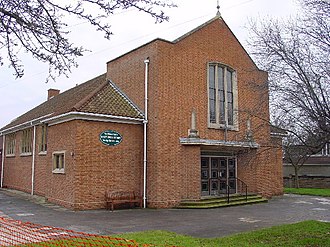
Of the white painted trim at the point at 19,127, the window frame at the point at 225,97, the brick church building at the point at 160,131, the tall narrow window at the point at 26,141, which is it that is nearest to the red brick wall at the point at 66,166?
the brick church building at the point at 160,131

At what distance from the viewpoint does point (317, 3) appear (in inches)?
357

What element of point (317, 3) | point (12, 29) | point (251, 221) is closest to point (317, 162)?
point (251, 221)

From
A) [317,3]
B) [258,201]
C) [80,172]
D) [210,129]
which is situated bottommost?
[258,201]

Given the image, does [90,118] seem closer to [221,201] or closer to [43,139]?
[43,139]

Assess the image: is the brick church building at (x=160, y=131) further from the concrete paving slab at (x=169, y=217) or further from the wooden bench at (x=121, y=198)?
the concrete paving slab at (x=169, y=217)

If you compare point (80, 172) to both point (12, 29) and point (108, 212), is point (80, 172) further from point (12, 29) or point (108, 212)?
point (12, 29)

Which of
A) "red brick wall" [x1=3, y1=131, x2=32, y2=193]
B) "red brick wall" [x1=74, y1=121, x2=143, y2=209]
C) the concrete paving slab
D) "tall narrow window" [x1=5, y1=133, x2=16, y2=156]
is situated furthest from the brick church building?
"tall narrow window" [x1=5, y1=133, x2=16, y2=156]

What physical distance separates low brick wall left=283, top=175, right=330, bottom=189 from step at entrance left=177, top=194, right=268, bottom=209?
55.2ft

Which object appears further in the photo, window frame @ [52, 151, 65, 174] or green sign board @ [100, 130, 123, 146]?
window frame @ [52, 151, 65, 174]

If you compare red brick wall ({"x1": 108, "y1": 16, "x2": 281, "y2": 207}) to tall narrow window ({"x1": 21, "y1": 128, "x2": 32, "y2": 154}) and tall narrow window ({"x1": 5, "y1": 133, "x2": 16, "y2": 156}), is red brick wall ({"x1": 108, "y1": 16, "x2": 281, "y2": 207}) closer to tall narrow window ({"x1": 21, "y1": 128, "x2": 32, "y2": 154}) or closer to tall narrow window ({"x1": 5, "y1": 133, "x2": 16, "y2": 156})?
tall narrow window ({"x1": 21, "y1": 128, "x2": 32, "y2": 154})

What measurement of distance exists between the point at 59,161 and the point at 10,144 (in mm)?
10943

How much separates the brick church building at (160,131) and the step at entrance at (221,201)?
380 millimetres

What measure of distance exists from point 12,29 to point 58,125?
37.8 feet

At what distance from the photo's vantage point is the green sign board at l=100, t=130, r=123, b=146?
15.8m
